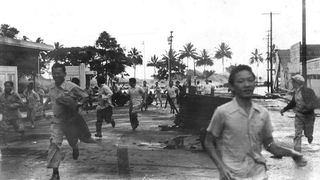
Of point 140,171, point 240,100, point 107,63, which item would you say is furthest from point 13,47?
point 107,63

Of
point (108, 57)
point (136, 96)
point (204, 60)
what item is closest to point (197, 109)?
point (136, 96)

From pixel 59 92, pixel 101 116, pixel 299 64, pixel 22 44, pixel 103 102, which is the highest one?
pixel 22 44

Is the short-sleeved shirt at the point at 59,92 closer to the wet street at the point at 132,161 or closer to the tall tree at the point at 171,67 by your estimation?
the wet street at the point at 132,161

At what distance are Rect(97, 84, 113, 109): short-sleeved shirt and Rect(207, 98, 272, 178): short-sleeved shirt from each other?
890cm

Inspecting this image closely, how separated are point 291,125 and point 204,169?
8795 mm

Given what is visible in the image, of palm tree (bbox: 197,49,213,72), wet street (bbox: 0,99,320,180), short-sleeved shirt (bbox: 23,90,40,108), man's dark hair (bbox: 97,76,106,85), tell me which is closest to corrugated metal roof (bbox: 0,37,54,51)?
short-sleeved shirt (bbox: 23,90,40,108)

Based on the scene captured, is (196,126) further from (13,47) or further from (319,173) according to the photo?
(13,47)

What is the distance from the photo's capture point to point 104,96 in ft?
40.5

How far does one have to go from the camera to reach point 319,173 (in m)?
7.36

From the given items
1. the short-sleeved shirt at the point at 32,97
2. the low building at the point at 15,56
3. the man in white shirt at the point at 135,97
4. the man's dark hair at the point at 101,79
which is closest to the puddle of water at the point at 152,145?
the man's dark hair at the point at 101,79

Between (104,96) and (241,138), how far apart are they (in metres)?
9.10

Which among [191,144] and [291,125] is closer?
[191,144]

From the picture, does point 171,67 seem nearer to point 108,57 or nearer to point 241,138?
point 108,57

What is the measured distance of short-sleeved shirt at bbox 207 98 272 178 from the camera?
11.3 feet
